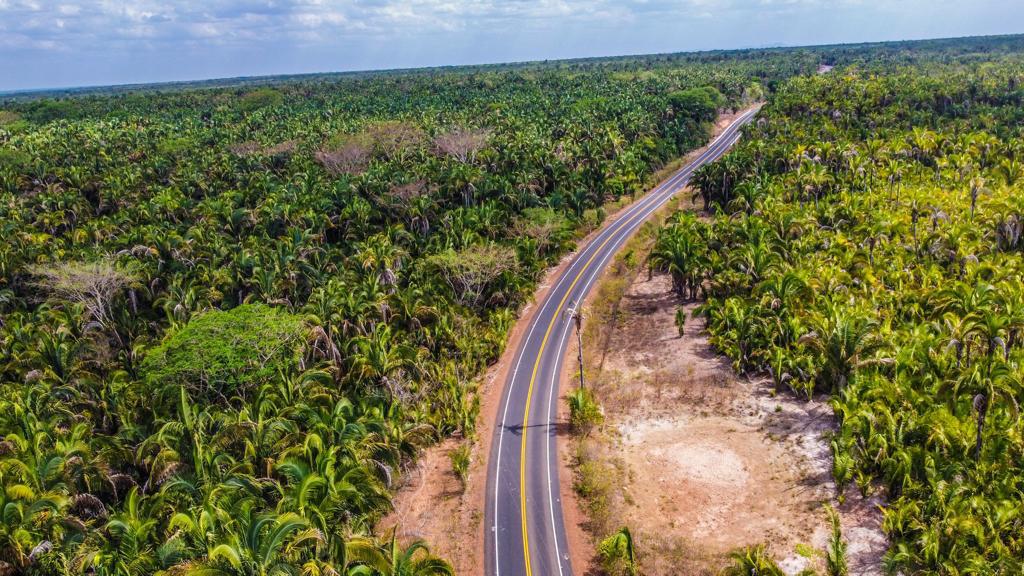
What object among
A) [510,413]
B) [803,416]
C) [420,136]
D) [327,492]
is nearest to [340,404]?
[327,492]

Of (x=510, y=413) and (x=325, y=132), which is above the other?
(x=325, y=132)

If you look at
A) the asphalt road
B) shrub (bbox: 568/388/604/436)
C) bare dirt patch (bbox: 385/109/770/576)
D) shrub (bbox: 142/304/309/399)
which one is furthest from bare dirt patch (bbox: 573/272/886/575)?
shrub (bbox: 142/304/309/399)

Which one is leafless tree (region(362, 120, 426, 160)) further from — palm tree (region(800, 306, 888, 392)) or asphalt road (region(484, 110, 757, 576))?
palm tree (region(800, 306, 888, 392))

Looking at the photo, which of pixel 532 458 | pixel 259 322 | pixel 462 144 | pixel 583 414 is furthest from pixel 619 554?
pixel 462 144

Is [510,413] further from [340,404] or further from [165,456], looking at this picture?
[165,456]

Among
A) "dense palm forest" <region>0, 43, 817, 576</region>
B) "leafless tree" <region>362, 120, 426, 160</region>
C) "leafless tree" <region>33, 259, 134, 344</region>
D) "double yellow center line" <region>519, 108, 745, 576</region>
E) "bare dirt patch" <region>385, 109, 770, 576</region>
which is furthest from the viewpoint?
"leafless tree" <region>362, 120, 426, 160</region>

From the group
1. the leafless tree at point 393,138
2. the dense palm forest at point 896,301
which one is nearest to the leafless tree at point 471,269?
the dense palm forest at point 896,301
